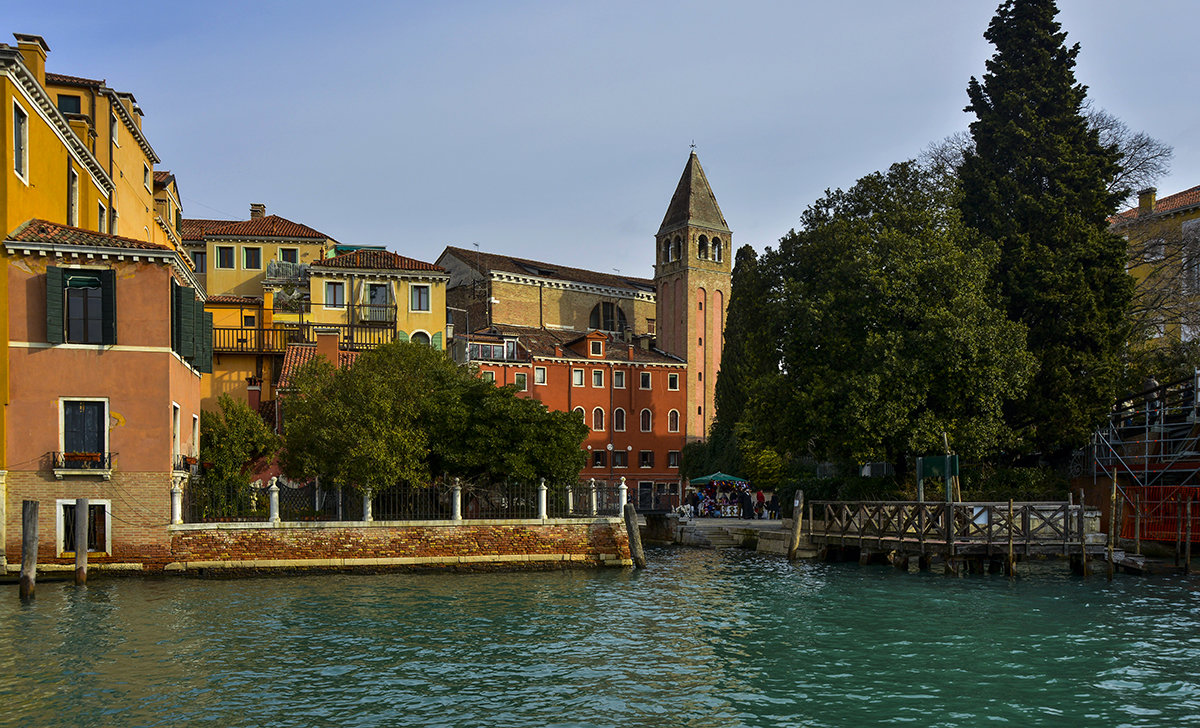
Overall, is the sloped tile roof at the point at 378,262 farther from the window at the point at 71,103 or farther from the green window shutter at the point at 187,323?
the green window shutter at the point at 187,323

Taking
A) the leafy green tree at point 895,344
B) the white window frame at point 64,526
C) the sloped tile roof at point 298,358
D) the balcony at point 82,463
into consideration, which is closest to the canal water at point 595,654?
the white window frame at point 64,526

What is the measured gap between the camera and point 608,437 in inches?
2202

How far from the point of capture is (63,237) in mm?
20312

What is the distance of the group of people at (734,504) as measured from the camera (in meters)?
38.8

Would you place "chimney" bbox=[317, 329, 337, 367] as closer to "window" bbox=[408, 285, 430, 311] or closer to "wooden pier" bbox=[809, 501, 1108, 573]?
"window" bbox=[408, 285, 430, 311]

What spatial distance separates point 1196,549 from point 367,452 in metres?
19.0

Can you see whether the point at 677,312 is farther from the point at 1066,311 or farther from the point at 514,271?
the point at 1066,311

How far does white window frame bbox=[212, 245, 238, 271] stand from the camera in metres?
44.2

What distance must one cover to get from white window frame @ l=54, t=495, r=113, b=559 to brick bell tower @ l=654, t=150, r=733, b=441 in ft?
144

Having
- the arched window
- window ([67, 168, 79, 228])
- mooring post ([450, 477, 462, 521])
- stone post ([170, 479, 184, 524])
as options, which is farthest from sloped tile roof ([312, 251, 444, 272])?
the arched window

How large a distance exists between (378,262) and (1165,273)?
27.2m

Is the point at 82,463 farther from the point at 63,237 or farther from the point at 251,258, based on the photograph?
the point at 251,258

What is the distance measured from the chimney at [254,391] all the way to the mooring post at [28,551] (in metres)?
14.7

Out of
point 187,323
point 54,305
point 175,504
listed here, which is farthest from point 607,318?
point 54,305
